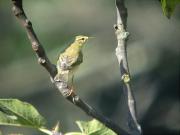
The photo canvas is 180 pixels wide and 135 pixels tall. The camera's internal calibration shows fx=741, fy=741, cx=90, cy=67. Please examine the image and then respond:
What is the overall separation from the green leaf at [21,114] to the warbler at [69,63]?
81mm

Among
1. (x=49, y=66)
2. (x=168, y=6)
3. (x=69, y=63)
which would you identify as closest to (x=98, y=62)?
(x=168, y=6)

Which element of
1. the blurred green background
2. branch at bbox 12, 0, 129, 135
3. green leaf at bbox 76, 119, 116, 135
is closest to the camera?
branch at bbox 12, 0, 129, 135

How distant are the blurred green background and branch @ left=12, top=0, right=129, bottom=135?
365 centimetres

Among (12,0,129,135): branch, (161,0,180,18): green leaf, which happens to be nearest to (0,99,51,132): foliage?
(12,0,129,135): branch

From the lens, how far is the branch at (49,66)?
0.92 m

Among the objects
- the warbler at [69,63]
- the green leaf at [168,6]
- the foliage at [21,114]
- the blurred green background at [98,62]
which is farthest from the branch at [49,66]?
the blurred green background at [98,62]

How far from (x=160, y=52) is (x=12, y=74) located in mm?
1394

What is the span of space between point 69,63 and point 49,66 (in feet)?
0.36

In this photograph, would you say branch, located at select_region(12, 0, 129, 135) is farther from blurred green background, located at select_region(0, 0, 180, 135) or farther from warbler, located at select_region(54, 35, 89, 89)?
blurred green background, located at select_region(0, 0, 180, 135)

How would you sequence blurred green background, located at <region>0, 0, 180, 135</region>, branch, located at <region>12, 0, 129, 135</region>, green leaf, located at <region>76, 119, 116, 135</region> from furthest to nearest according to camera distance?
1. blurred green background, located at <region>0, 0, 180, 135</region>
2. green leaf, located at <region>76, 119, 116, 135</region>
3. branch, located at <region>12, 0, 129, 135</region>

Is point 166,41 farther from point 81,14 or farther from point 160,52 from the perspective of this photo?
point 81,14

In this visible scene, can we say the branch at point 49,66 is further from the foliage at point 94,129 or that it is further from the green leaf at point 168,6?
the green leaf at point 168,6

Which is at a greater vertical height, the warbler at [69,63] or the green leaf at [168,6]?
the green leaf at [168,6]

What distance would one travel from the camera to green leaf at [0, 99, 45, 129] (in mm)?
1104
